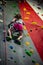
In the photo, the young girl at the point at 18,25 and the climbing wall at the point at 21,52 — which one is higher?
the young girl at the point at 18,25

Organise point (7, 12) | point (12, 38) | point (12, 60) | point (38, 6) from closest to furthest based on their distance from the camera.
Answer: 1. point (12, 60)
2. point (12, 38)
3. point (7, 12)
4. point (38, 6)

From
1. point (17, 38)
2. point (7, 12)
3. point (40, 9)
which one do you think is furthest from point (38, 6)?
point (17, 38)

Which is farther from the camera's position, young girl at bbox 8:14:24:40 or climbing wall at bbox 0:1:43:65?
young girl at bbox 8:14:24:40

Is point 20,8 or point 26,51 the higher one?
point 20,8

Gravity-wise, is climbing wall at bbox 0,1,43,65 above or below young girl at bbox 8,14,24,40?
below

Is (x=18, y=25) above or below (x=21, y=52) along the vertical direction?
above

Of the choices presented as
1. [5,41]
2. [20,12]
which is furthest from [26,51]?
[20,12]

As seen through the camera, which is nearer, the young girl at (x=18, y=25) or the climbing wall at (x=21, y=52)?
the climbing wall at (x=21, y=52)

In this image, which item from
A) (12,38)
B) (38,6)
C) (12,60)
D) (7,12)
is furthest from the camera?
(38,6)

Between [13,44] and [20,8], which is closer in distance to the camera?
[13,44]

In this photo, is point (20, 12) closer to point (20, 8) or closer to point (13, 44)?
point (20, 8)

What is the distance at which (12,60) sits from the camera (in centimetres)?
244

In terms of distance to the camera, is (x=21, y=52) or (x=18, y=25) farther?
(x=18, y=25)

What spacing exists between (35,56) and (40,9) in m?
0.90
